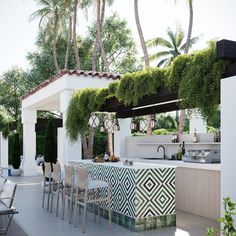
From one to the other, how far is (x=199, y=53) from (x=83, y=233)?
3289mm

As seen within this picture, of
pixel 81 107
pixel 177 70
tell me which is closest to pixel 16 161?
pixel 81 107

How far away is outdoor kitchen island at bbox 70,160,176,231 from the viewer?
6.05 meters

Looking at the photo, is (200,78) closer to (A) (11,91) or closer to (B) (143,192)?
(B) (143,192)

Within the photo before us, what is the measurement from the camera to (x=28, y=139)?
1541 centimetres

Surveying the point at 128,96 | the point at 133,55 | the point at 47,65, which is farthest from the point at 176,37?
the point at 128,96

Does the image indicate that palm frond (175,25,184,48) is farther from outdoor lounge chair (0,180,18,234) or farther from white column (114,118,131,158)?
outdoor lounge chair (0,180,18,234)

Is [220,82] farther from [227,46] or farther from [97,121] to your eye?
[97,121]

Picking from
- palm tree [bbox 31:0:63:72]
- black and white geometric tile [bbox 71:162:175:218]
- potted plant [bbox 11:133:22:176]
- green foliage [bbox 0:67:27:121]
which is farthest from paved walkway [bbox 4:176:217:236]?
green foliage [bbox 0:67:27:121]

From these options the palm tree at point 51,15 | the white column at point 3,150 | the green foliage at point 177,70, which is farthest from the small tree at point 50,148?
the green foliage at point 177,70

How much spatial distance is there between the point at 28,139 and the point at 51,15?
381 inches

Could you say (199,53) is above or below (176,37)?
below

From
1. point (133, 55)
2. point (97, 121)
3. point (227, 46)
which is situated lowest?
point (97, 121)

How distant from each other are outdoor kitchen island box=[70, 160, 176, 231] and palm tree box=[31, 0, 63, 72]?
15.9m

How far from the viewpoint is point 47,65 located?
23406 mm
